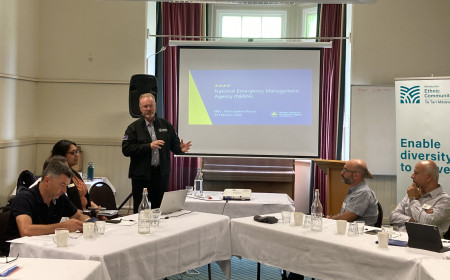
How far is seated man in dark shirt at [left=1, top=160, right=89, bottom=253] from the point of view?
9.78 feet

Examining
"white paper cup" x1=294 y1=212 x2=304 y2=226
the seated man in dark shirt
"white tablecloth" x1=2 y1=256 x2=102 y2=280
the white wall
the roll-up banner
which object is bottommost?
"white tablecloth" x1=2 y1=256 x2=102 y2=280

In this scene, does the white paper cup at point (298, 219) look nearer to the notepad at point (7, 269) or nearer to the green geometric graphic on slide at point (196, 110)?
the notepad at point (7, 269)

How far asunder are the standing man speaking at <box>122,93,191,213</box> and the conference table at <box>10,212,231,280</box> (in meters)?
0.95

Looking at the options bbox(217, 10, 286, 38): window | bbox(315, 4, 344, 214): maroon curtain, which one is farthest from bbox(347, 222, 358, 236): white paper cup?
bbox(217, 10, 286, 38): window

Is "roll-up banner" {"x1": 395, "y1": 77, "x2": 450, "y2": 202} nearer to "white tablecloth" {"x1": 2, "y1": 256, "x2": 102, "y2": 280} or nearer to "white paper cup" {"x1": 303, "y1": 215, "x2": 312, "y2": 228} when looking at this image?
"white paper cup" {"x1": 303, "y1": 215, "x2": 312, "y2": 228}

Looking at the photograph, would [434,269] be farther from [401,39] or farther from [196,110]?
[401,39]

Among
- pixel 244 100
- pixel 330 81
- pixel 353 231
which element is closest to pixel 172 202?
pixel 353 231

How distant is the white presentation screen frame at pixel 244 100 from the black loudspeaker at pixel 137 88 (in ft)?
1.26

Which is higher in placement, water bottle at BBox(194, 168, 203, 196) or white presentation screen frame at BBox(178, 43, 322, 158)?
white presentation screen frame at BBox(178, 43, 322, 158)

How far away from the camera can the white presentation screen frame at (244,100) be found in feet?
21.3

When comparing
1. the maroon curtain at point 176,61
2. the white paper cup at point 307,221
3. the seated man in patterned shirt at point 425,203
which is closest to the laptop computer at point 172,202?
the white paper cup at point 307,221

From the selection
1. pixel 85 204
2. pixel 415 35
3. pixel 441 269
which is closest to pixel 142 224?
pixel 85 204

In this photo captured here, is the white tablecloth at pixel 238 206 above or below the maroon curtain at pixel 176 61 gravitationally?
below

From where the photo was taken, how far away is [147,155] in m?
4.73
